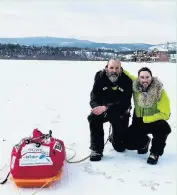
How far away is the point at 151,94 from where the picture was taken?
4555 millimetres

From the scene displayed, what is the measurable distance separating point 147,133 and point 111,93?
68cm

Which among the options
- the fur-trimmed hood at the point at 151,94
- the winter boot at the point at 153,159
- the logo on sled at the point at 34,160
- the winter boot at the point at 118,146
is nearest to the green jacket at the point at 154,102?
the fur-trimmed hood at the point at 151,94

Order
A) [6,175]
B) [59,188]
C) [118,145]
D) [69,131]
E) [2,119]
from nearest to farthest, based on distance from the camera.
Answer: [59,188]
[6,175]
[118,145]
[69,131]
[2,119]

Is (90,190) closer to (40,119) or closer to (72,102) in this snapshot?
(40,119)

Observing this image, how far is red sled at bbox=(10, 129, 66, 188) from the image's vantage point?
3887 mm

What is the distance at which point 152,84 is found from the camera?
461 cm

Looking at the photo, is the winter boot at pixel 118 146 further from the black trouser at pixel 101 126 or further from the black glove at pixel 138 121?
the black glove at pixel 138 121

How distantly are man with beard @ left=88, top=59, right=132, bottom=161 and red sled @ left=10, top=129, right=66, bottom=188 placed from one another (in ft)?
2.57


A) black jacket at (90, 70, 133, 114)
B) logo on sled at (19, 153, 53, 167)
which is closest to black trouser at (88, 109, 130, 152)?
black jacket at (90, 70, 133, 114)

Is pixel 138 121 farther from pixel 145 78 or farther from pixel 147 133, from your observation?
pixel 145 78

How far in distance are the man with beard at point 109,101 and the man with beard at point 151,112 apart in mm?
141

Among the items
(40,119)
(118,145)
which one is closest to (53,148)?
(118,145)

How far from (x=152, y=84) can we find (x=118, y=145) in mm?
961

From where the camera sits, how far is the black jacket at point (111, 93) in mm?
4703
